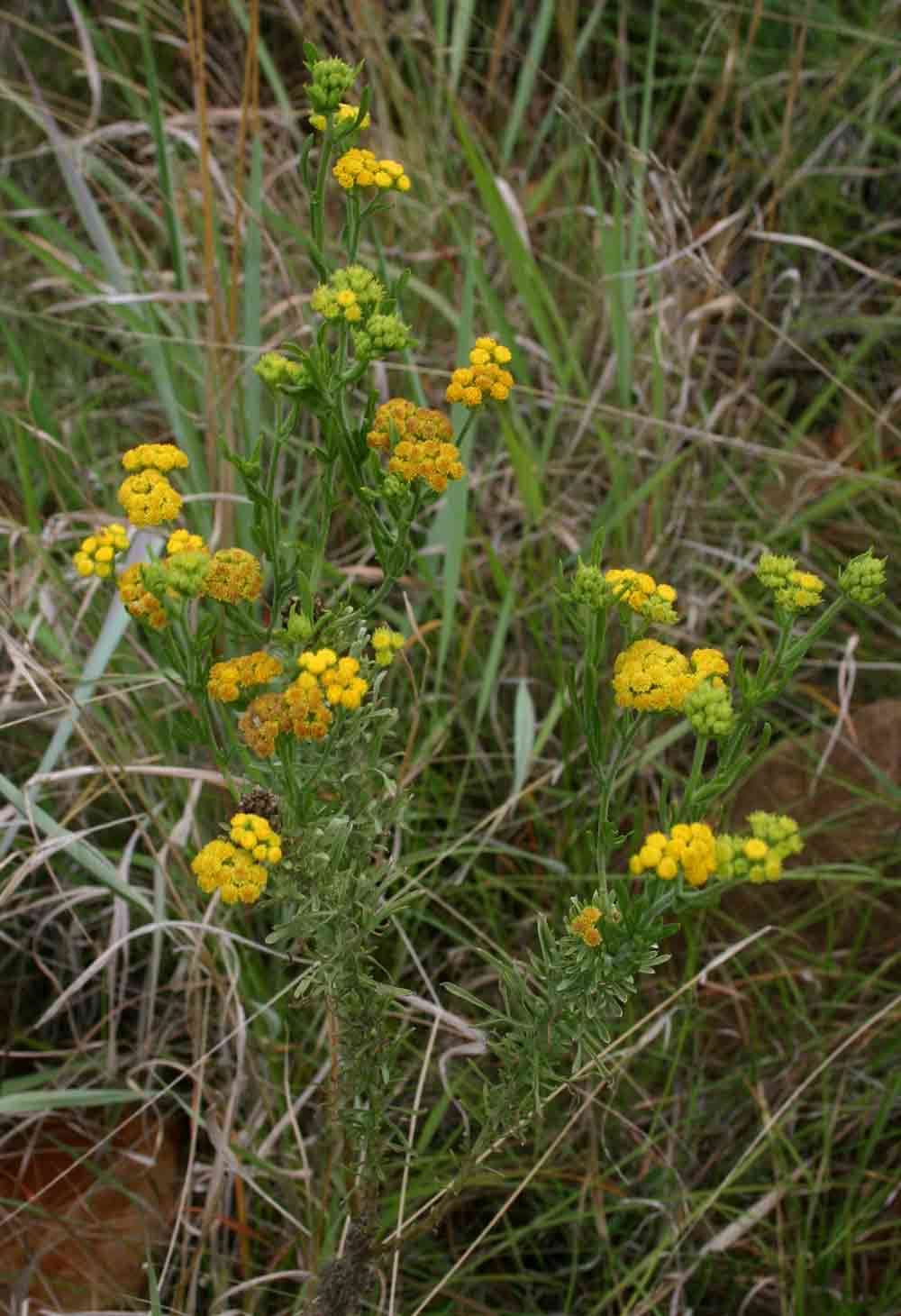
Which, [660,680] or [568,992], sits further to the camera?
[568,992]

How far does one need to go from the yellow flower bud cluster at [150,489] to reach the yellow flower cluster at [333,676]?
0.20m

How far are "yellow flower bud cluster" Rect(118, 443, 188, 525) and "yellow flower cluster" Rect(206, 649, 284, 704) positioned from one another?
0.15 metres

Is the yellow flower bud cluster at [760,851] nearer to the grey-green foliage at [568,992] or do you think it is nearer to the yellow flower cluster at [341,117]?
the grey-green foliage at [568,992]

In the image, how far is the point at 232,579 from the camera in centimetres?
119

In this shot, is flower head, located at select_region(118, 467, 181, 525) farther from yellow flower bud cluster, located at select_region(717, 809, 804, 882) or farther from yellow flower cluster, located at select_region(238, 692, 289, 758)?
yellow flower bud cluster, located at select_region(717, 809, 804, 882)

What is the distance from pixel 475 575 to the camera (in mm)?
2445

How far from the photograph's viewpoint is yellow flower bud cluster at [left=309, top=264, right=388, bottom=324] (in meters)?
1.16

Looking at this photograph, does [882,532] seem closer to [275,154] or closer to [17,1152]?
[275,154]

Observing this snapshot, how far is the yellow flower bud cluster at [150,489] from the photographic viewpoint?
1.18 metres

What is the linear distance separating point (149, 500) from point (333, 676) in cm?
26

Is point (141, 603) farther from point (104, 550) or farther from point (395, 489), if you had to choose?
point (395, 489)

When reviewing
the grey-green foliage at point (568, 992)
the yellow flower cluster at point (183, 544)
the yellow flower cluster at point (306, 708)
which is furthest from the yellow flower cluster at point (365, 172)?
the grey-green foliage at point (568, 992)

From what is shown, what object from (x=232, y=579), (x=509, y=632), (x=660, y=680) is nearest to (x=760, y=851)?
(x=660, y=680)

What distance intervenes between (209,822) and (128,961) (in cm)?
31
